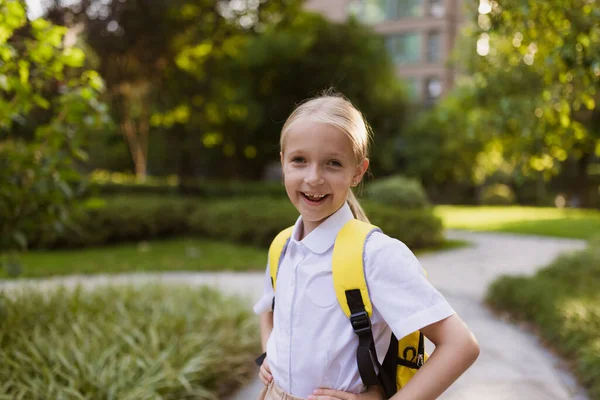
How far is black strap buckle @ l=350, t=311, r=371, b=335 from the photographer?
1272 mm

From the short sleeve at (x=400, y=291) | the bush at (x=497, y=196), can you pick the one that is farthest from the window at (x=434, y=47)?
the short sleeve at (x=400, y=291)

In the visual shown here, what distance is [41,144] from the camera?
3936 mm

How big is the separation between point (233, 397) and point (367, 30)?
49.2ft

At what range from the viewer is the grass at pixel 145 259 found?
8312 mm

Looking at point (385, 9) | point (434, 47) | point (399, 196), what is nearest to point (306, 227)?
point (399, 196)

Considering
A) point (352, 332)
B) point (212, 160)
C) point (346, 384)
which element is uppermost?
point (352, 332)

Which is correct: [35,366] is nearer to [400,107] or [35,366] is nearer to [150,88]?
[150,88]

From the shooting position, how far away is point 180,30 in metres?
13.2

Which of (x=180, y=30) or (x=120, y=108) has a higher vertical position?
(x=180, y=30)

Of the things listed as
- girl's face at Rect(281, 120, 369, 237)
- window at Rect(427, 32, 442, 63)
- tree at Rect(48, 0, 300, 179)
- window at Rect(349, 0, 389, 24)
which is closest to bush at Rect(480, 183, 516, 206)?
window at Rect(427, 32, 442, 63)

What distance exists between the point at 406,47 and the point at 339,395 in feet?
104

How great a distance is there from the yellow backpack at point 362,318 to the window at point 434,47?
3084 cm

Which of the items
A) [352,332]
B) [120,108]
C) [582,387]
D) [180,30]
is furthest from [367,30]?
[352,332]

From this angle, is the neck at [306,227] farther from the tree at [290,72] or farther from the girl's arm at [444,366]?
the tree at [290,72]
